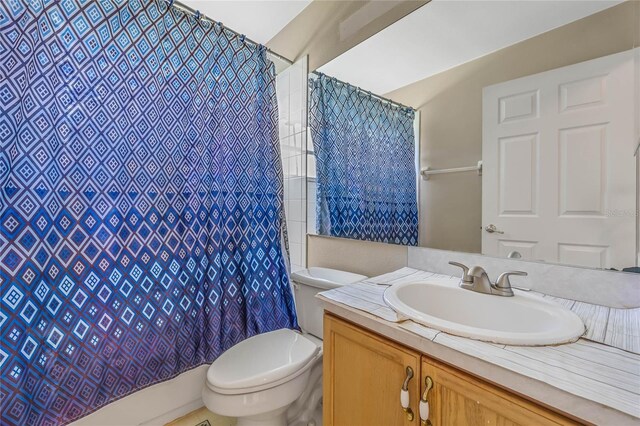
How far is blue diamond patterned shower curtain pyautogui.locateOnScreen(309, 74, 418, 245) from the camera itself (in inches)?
49.3

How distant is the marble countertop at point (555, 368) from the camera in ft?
1.38

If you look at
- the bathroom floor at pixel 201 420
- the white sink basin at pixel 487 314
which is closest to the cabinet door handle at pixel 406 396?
the white sink basin at pixel 487 314

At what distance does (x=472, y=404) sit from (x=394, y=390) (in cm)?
19

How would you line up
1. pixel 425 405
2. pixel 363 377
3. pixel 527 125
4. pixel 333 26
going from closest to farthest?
pixel 425 405, pixel 363 377, pixel 527 125, pixel 333 26

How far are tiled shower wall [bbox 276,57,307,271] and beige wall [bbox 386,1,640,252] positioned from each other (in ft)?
2.24

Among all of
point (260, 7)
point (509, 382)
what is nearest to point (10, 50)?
point (260, 7)

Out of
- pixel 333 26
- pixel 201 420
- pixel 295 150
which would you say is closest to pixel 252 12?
pixel 333 26

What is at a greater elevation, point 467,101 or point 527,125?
point 467,101

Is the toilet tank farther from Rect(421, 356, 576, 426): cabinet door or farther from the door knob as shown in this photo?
Rect(421, 356, 576, 426): cabinet door

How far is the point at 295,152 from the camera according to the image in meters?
1.80

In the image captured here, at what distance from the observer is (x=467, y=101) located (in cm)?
104

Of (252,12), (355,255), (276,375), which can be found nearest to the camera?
(276,375)

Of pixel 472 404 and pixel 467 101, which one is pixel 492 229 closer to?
pixel 467 101

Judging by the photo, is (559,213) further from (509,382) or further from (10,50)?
(10,50)
